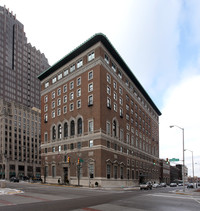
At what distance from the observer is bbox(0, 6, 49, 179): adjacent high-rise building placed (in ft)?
433

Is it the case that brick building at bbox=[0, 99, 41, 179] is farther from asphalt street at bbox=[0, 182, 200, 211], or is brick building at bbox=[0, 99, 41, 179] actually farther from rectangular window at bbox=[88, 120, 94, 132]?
asphalt street at bbox=[0, 182, 200, 211]

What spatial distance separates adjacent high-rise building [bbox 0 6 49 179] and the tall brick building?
63.7 metres

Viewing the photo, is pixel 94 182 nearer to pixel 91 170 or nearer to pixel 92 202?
pixel 91 170

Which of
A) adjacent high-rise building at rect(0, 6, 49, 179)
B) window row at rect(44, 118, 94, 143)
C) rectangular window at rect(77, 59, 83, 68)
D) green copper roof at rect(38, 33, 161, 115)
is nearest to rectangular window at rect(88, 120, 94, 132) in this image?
window row at rect(44, 118, 94, 143)

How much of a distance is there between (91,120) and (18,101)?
123912 mm

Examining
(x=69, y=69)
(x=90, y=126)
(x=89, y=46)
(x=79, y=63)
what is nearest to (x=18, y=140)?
(x=69, y=69)

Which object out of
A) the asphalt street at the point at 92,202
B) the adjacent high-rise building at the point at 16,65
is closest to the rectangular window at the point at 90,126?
the asphalt street at the point at 92,202

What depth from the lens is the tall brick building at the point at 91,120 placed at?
57.8 m

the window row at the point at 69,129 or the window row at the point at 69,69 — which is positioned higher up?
the window row at the point at 69,69

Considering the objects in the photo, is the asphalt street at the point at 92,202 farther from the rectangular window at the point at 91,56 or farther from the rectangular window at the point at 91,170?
the rectangular window at the point at 91,56

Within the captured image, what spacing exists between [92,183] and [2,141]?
293ft

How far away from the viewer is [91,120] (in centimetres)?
5903

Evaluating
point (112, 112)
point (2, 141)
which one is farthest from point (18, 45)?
point (112, 112)

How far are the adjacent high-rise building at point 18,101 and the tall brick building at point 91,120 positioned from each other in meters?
63.7
